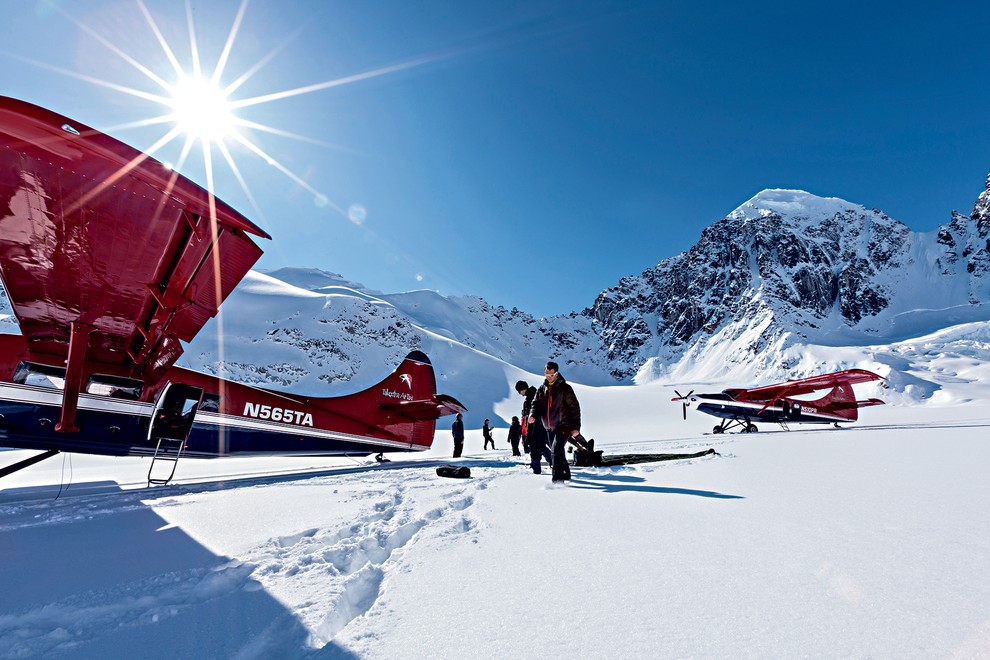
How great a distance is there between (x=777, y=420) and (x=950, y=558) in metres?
21.6

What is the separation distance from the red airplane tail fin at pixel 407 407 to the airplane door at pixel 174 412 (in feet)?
11.7

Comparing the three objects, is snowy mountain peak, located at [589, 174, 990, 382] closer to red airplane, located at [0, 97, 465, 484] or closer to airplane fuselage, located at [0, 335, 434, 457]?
airplane fuselage, located at [0, 335, 434, 457]

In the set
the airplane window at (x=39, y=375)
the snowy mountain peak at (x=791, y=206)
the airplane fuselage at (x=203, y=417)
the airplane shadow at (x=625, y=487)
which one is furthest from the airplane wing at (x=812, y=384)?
the snowy mountain peak at (x=791, y=206)

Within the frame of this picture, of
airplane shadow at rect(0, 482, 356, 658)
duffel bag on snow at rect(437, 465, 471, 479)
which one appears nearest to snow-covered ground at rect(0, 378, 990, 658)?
airplane shadow at rect(0, 482, 356, 658)

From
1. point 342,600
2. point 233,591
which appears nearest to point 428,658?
point 342,600

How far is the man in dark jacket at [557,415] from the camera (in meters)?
4.91

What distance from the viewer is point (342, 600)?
1.72 metres

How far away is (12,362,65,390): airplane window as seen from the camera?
6.11 m

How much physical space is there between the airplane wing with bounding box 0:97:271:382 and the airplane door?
809 mm

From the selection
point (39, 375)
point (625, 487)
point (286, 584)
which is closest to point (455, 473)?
point (625, 487)

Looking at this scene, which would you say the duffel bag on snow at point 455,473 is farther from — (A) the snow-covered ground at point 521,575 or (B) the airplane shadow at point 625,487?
(A) the snow-covered ground at point 521,575

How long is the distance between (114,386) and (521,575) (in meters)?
7.80

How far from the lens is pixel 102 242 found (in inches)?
171

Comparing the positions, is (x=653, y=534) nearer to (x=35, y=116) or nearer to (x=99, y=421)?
(x=35, y=116)
